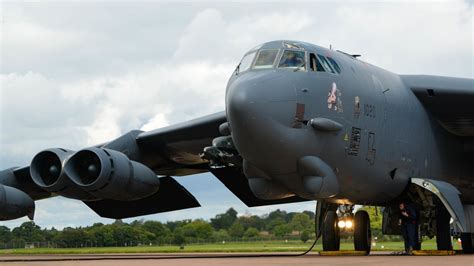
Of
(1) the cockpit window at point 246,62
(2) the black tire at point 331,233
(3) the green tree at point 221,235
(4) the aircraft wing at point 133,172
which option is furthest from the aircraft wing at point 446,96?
(3) the green tree at point 221,235

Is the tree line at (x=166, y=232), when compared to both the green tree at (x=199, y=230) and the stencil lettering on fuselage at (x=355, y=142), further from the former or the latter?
the stencil lettering on fuselage at (x=355, y=142)

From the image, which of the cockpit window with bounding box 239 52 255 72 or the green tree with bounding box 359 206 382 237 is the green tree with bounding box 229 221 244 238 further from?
the cockpit window with bounding box 239 52 255 72

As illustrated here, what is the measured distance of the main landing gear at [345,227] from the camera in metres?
15.2

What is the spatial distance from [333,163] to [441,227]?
3801mm

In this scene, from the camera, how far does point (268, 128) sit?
12.7 m

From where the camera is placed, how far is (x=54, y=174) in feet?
55.3

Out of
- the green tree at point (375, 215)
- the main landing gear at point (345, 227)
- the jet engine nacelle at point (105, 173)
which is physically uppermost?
the jet engine nacelle at point (105, 173)

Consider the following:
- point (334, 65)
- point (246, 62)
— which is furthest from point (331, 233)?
point (246, 62)

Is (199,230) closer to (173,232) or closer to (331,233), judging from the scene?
(173,232)

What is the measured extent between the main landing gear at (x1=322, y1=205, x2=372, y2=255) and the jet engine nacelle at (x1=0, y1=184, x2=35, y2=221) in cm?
718

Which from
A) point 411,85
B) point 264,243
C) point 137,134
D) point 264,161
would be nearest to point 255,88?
point 264,161

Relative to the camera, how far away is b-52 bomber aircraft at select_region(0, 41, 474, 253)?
13.0 m

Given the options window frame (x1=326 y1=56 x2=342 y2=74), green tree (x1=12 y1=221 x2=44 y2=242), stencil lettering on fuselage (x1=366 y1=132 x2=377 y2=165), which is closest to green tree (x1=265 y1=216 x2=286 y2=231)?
green tree (x1=12 y1=221 x2=44 y2=242)

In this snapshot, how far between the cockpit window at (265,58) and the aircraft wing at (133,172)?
2054mm
